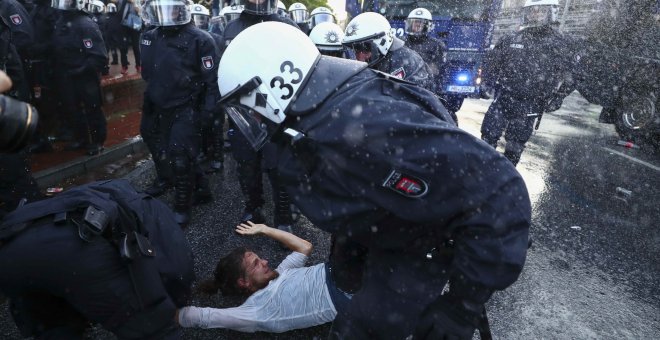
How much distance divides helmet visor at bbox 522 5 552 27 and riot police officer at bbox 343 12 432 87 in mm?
1736

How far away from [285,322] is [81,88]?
415cm

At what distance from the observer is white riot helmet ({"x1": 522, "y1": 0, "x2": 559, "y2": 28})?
14.9ft

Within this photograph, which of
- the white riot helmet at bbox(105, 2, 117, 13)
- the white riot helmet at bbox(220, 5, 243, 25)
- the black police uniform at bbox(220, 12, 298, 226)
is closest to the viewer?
the black police uniform at bbox(220, 12, 298, 226)

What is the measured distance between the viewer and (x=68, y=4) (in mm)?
4484

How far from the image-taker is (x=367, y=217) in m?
1.32

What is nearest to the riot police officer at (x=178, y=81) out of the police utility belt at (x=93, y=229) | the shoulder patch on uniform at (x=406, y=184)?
the police utility belt at (x=93, y=229)

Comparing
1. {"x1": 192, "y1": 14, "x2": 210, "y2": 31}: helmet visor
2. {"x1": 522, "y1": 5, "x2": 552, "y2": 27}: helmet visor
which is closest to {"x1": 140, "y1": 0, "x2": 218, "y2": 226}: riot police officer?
{"x1": 522, "y1": 5, "x2": 552, "y2": 27}: helmet visor

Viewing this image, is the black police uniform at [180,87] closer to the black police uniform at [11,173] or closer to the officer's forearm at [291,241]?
the black police uniform at [11,173]

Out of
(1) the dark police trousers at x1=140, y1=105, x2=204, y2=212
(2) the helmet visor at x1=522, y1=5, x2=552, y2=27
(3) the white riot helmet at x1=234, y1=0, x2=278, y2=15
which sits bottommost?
(1) the dark police trousers at x1=140, y1=105, x2=204, y2=212

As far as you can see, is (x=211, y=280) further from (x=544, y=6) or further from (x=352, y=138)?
(x=544, y=6)

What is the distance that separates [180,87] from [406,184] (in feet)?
9.33

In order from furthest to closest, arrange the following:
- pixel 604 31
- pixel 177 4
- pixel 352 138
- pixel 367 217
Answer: pixel 604 31
pixel 177 4
pixel 367 217
pixel 352 138

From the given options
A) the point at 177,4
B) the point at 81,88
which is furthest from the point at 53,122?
the point at 177,4

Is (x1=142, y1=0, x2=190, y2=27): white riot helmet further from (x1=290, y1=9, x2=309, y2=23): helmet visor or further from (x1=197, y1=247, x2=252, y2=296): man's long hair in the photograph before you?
(x1=290, y1=9, x2=309, y2=23): helmet visor
